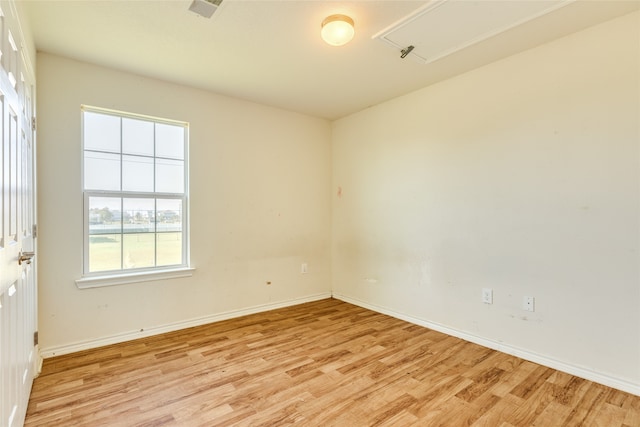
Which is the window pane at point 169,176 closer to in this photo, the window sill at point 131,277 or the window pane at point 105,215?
the window pane at point 105,215

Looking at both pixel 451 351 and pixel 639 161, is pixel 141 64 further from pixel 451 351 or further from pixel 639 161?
pixel 639 161

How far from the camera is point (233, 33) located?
226 cm

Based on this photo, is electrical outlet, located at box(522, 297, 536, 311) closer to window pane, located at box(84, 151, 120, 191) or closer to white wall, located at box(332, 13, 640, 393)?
white wall, located at box(332, 13, 640, 393)

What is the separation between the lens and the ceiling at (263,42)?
1.99 m

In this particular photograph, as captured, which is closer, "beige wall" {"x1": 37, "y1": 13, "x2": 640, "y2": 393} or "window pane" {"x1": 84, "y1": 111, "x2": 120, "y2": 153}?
"beige wall" {"x1": 37, "y1": 13, "x2": 640, "y2": 393}

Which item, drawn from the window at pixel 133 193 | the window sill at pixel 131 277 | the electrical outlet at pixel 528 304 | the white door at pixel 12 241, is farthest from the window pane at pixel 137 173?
the electrical outlet at pixel 528 304

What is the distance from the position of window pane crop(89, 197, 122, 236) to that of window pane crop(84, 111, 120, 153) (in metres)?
0.46

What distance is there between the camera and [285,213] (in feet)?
13.0

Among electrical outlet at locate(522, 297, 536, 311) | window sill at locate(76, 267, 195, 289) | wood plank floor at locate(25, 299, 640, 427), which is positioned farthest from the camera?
window sill at locate(76, 267, 195, 289)

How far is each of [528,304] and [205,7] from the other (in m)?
Answer: 3.14

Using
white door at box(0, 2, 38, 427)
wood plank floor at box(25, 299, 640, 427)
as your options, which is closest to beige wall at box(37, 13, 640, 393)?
wood plank floor at box(25, 299, 640, 427)

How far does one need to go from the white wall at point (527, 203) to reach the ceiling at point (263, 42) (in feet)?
0.84

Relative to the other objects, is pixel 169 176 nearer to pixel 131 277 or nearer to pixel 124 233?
pixel 124 233

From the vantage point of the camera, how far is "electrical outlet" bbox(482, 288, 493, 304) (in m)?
2.74
